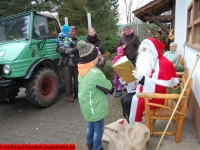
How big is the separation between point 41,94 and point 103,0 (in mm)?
11318

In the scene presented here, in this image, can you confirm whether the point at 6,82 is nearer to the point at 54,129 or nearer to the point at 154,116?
the point at 54,129

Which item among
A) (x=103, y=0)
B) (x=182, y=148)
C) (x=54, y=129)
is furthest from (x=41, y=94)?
(x=103, y=0)

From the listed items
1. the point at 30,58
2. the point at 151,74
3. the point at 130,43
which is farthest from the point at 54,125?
the point at 130,43

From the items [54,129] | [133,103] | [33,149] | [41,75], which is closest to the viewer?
[33,149]

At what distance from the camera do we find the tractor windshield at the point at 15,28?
4.28 m

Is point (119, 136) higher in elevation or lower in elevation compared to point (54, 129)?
higher

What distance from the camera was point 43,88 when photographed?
4.27 m

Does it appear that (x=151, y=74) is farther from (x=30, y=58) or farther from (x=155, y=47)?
(x=30, y=58)

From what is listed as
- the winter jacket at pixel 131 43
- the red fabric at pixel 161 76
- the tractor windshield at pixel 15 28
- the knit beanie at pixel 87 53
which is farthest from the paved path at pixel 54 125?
the tractor windshield at pixel 15 28

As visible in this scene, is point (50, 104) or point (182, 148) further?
point (50, 104)

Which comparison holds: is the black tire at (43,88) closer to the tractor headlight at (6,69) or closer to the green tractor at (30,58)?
the green tractor at (30,58)

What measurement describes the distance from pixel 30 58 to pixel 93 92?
2360 millimetres

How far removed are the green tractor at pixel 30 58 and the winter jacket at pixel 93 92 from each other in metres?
1.98

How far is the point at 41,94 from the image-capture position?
410 cm
